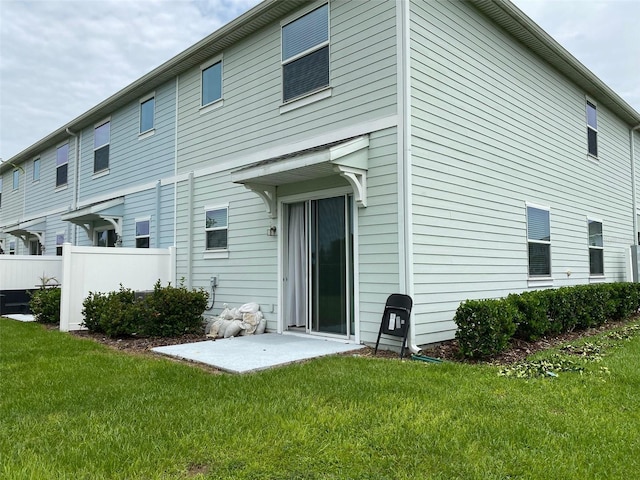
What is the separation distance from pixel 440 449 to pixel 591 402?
1.83 m

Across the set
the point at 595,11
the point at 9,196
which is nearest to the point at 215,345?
the point at 595,11

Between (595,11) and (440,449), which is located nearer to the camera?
(440,449)

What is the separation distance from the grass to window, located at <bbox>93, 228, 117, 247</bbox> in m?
8.67

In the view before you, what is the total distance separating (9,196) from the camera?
21188mm

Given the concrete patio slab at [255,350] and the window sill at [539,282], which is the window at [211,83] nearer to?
the concrete patio slab at [255,350]

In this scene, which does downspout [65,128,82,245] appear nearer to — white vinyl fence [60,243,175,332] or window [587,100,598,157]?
white vinyl fence [60,243,175,332]

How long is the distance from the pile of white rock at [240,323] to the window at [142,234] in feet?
14.1

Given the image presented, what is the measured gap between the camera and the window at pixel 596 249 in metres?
11.6

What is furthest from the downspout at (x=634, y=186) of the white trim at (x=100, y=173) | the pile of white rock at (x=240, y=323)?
the white trim at (x=100, y=173)

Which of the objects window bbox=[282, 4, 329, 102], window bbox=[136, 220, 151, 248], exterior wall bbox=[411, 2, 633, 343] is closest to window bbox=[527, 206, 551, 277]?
exterior wall bbox=[411, 2, 633, 343]

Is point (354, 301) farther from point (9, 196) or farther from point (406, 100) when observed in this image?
point (9, 196)

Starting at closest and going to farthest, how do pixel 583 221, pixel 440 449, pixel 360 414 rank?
1. pixel 440 449
2. pixel 360 414
3. pixel 583 221

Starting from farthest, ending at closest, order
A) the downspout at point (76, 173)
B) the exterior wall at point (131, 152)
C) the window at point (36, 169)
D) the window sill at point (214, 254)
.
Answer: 1. the window at point (36, 169)
2. the downspout at point (76, 173)
3. the exterior wall at point (131, 152)
4. the window sill at point (214, 254)

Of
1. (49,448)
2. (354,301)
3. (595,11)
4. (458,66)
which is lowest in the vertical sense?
(49,448)
